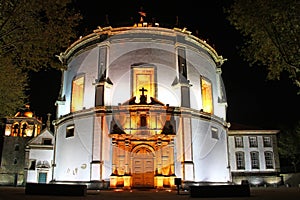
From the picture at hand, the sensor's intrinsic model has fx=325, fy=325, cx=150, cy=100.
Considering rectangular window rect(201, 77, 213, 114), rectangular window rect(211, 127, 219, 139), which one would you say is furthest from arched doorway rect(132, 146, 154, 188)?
rectangular window rect(201, 77, 213, 114)

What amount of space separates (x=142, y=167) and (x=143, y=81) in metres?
7.42

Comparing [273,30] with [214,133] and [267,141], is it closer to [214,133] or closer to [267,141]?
[214,133]

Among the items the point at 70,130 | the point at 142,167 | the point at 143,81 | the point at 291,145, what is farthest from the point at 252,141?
the point at 70,130

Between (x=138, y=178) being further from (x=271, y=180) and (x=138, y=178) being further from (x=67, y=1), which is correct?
(x=271, y=180)

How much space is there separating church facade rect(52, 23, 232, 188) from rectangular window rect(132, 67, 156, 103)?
0.08 m

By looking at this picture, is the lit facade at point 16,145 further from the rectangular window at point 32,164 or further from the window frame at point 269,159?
the window frame at point 269,159

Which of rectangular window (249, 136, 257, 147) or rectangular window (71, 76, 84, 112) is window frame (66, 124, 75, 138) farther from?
rectangular window (249, 136, 257, 147)

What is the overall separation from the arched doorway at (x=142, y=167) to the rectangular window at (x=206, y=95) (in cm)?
771

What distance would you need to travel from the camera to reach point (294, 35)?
1448cm

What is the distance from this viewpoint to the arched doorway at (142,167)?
989 inches

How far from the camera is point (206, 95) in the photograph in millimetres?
31562

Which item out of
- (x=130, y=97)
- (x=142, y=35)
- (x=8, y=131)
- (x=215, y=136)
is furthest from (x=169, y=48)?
(x=8, y=131)

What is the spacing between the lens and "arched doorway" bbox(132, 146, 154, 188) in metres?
25.1

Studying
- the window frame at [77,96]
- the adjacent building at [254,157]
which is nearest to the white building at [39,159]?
the window frame at [77,96]
